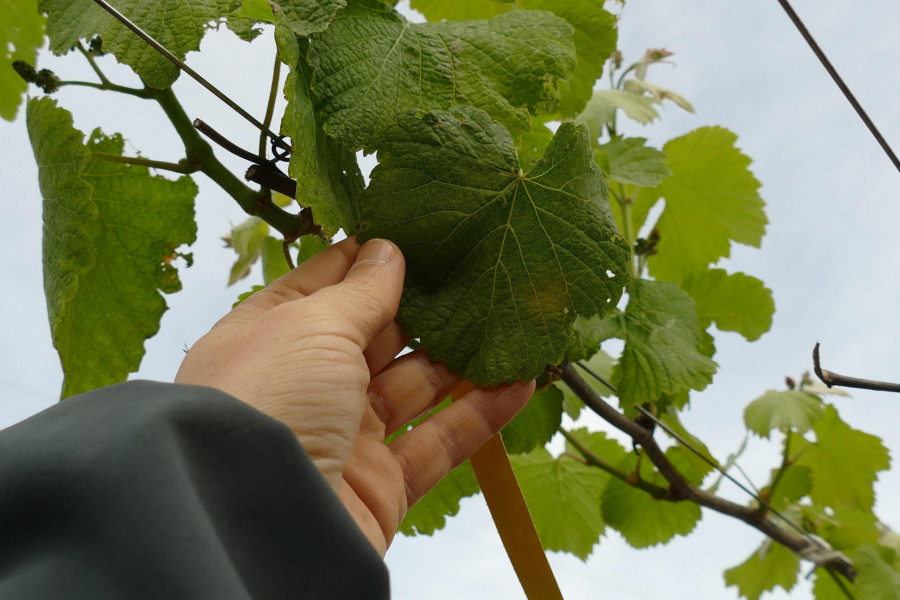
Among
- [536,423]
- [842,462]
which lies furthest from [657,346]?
[842,462]

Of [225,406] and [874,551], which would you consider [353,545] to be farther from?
[874,551]

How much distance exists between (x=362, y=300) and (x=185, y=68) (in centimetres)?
22

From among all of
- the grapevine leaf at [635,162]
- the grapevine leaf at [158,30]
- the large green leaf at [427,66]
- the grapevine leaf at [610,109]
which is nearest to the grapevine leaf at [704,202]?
the grapevine leaf at [610,109]

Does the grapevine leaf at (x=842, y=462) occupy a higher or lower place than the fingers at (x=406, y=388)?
higher

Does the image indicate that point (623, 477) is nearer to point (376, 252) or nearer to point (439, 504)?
point (439, 504)

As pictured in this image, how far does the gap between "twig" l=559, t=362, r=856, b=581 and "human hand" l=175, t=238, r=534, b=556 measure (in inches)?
6.6

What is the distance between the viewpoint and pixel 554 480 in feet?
4.50

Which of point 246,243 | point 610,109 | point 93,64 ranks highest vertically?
point 610,109

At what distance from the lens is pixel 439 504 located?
3.32 feet

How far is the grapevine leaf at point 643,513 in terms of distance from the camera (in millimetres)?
1306

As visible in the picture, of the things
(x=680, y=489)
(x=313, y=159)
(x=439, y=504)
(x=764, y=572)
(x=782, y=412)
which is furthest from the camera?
(x=764, y=572)

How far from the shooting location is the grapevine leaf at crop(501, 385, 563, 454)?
950 millimetres

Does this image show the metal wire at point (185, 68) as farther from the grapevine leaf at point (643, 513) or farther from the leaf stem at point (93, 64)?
the grapevine leaf at point (643, 513)

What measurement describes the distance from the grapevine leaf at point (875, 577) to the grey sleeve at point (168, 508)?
3.31 feet
